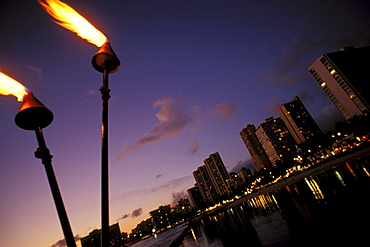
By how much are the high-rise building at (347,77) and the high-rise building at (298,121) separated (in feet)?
196

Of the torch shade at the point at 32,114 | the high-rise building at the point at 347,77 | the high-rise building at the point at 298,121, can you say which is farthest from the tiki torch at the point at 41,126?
the high-rise building at the point at 298,121

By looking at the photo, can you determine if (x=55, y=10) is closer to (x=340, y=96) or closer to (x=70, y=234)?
(x=70, y=234)

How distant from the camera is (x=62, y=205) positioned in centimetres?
193

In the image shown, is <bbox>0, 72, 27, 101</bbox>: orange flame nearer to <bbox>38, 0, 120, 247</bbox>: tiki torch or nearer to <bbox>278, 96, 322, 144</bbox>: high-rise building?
<bbox>38, 0, 120, 247</bbox>: tiki torch

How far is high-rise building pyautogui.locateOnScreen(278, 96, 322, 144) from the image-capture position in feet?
572

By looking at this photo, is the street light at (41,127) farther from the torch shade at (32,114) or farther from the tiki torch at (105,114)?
the tiki torch at (105,114)

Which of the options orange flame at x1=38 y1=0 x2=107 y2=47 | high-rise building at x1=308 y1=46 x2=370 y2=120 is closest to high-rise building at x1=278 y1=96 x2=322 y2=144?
high-rise building at x1=308 y1=46 x2=370 y2=120

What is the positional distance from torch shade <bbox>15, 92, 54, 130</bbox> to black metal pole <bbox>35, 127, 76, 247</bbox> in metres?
0.12

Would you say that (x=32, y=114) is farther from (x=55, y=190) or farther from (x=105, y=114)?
(x=55, y=190)

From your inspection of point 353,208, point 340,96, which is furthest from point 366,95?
point 353,208

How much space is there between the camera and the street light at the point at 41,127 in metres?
1.86

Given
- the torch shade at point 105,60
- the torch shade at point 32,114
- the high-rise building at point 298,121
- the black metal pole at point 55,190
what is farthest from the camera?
the high-rise building at point 298,121

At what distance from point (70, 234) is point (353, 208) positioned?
442 inches

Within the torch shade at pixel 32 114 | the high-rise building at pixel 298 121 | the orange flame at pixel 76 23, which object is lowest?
the torch shade at pixel 32 114
